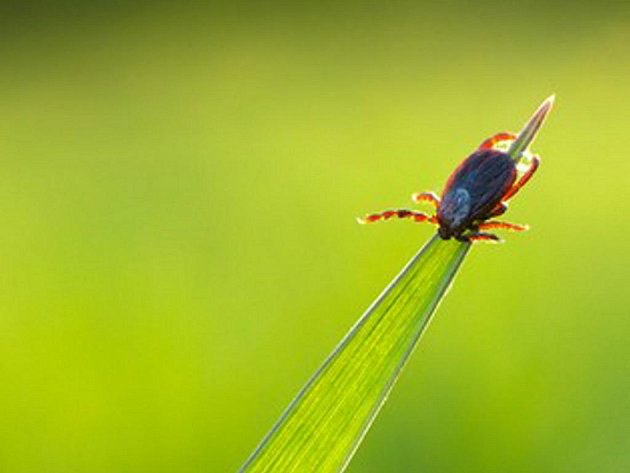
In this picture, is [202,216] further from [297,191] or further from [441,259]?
[441,259]

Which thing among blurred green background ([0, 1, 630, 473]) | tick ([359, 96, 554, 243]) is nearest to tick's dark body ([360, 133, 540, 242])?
tick ([359, 96, 554, 243])

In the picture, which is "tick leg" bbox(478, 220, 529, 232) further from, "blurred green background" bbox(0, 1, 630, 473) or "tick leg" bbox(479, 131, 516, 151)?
"blurred green background" bbox(0, 1, 630, 473)

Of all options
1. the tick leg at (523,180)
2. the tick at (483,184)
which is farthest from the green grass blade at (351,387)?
the tick leg at (523,180)

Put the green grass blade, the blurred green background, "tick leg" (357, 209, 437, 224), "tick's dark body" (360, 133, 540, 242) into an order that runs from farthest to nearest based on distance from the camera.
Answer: the blurred green background, "tick leg" (357, 209, 437, 224), "tick's dark body" (360, 133, 540, 242), the green grass blade

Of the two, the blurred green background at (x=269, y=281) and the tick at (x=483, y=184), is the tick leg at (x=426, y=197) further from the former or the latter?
the blurred green background at (x=269, y=281)

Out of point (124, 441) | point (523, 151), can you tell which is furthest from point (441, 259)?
point (124, 441)

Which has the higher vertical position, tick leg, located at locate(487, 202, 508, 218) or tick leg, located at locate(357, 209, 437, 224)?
tick leg, located at locate(487, 202, 508, 218)
